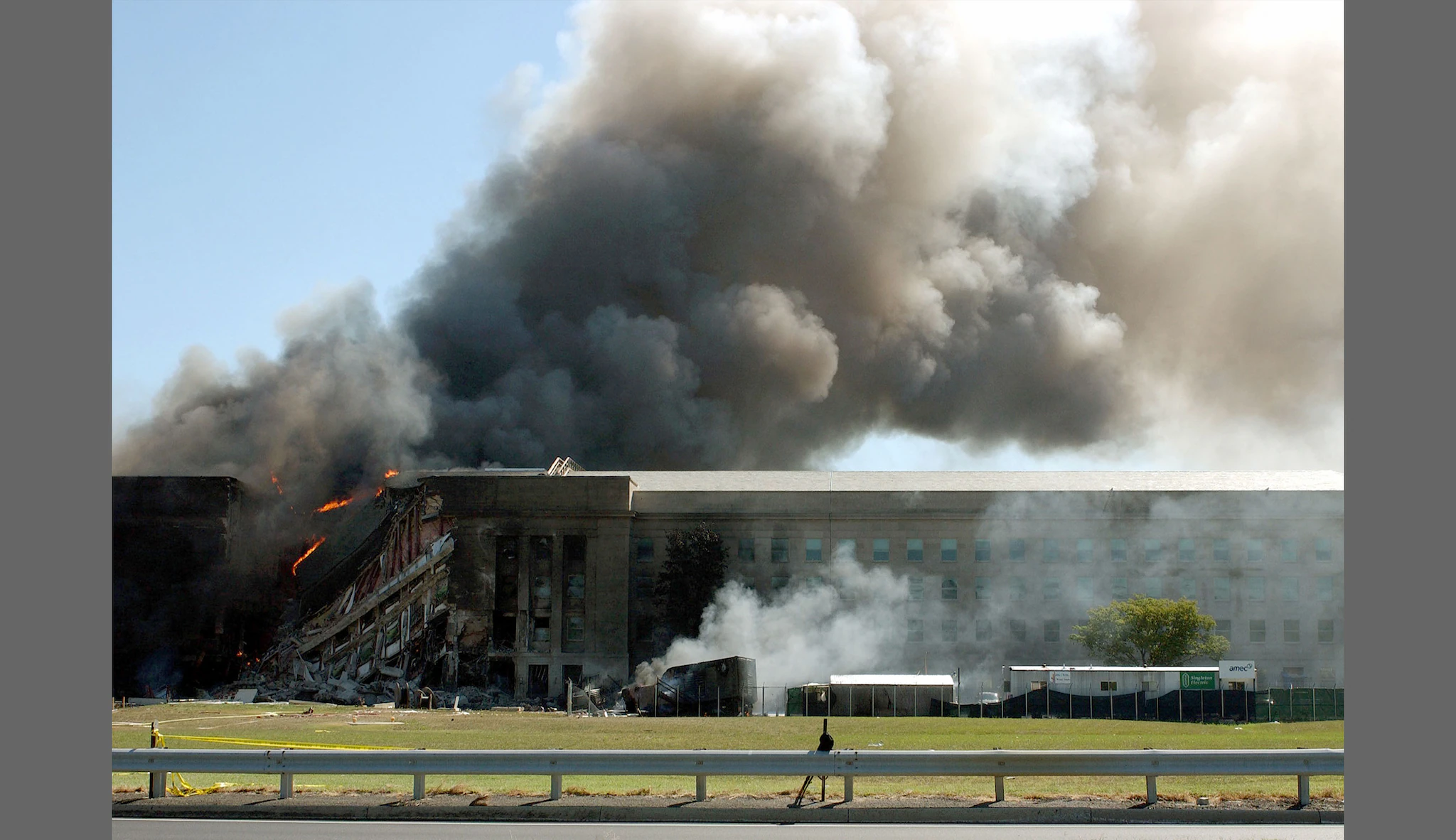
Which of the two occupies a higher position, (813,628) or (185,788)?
(185,788)

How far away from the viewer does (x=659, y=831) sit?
541 inches

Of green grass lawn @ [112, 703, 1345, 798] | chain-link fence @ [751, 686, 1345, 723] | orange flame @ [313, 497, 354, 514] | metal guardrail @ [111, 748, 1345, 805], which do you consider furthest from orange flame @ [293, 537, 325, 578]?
metal guardrail @ [111, 748, 1345, 805]

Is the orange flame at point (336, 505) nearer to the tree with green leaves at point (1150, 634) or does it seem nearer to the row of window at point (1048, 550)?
the row of window at point (1048, 550)

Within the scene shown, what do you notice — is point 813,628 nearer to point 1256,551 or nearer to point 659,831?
point 1256,551

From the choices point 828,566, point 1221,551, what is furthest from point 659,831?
point 1221,551

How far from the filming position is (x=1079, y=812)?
14.8 m

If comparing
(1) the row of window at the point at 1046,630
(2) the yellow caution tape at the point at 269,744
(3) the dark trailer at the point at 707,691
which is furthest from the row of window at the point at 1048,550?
(2) the yellow caution tape at the point at 269,744

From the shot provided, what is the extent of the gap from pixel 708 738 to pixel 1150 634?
96.8ft

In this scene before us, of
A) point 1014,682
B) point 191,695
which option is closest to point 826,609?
point 1014,682

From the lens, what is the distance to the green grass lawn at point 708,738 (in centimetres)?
1695

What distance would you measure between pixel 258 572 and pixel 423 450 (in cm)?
Result: 1079

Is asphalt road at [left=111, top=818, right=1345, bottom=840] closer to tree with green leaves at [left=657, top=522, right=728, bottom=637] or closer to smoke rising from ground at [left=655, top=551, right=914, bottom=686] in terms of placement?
smoke rising from ground at [left=655, top=551, right=914, bottom=686]

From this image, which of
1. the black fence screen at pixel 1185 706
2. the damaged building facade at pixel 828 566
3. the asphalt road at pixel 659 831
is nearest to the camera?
the asphalt road at pixel 659 831

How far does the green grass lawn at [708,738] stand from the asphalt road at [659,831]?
1800 millimetres
